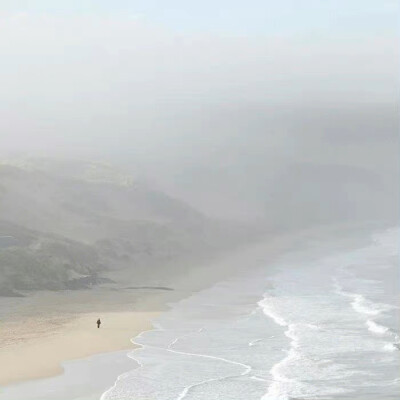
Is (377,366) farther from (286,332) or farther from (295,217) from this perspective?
(295,217)

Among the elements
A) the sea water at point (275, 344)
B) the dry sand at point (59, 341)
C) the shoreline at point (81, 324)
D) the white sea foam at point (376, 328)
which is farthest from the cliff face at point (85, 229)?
the white sea foam at point (376, 328)

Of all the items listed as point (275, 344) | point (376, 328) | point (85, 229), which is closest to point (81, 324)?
point (275, 344)

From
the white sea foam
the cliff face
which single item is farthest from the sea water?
the cliff face

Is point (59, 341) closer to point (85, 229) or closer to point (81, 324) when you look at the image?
point (81, 324)

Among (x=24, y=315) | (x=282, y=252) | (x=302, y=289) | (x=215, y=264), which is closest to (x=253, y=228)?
(x=282, y=252)

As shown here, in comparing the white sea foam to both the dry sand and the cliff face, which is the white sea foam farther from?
the cliff face
